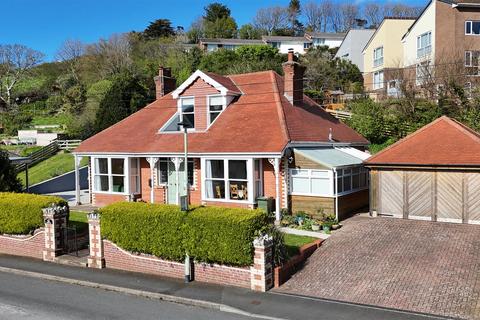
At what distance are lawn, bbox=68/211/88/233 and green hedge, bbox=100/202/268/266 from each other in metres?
4.33

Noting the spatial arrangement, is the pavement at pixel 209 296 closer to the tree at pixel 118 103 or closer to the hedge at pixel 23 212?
the hedge at pixel 23 212

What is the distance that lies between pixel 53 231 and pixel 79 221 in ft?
17.4

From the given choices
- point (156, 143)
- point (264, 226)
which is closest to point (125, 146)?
point (156, 143)

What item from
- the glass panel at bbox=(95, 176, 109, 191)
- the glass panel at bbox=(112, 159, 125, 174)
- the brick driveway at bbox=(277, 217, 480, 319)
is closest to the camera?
the brick driveway at bbox=(277, 217, 480, 319)

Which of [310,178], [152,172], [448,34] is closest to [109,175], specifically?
[152,172]

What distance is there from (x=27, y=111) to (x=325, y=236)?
198 feet

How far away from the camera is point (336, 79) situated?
57812mm

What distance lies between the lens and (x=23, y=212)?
16125 mm

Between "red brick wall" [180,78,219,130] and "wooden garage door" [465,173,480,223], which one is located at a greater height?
"red brick wall" [180,78,219,130]

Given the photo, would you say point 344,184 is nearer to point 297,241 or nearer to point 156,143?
point 297,241

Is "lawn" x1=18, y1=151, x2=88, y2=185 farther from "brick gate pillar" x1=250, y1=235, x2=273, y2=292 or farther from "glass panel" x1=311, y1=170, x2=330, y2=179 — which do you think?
"brick gate pillar" x1=250, y1=235, x2=273, y2=292

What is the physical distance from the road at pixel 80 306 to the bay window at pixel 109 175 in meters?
12.1

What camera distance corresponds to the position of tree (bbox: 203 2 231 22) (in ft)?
320

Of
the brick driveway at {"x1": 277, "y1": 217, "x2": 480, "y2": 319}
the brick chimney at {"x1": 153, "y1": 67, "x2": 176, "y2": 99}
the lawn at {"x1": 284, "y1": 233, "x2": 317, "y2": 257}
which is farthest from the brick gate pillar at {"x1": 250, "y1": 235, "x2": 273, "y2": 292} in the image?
the brick chimney at {"x1": 153, "y1": 67, "x2": 176, "y2": 99}
